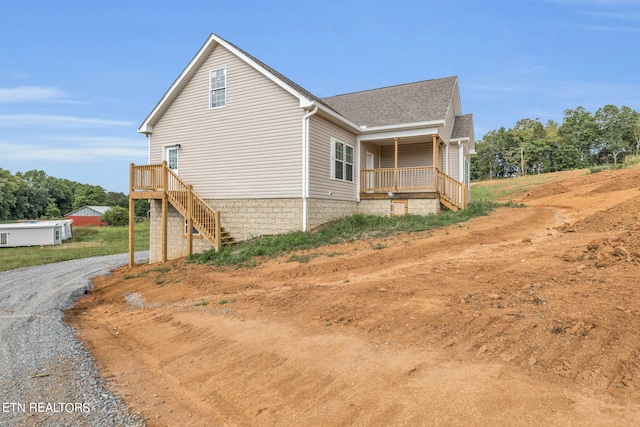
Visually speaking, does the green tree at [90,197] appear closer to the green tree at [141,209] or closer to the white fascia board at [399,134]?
the green tree at [141,209]

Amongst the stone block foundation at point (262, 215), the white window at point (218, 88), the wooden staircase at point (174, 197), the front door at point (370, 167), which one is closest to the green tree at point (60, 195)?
the stone block foundation at point (262, 215)

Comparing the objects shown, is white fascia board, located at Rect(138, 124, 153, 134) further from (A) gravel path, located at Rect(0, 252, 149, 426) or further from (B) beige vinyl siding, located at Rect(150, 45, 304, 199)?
(A) gravel path, located at Rect(0, 252, 149, 426)

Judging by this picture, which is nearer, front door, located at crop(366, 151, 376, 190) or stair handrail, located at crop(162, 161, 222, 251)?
stair handrail, located at crop(162, 161, 222, 251)

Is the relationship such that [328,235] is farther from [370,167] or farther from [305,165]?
[370,167]

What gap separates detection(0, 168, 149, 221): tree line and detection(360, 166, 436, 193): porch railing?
57606mm

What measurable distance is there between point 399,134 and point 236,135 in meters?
7.05

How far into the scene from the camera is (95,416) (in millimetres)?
3699

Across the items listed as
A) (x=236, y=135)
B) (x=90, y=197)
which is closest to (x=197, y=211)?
(x=236, y=135)

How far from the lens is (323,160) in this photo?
14.1 metres

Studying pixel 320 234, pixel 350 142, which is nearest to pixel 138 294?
pixel 320 234

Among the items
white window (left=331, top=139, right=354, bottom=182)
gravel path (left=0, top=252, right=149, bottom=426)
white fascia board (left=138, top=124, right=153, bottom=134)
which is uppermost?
white fascia board (left=138, top=124, right=153, bottom=134)

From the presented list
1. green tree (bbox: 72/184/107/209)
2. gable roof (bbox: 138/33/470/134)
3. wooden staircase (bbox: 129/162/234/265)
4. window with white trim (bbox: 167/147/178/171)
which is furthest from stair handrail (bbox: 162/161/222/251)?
green tree (bbox: 72/184/107/209)

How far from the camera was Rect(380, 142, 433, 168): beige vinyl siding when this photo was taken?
59.2 ft

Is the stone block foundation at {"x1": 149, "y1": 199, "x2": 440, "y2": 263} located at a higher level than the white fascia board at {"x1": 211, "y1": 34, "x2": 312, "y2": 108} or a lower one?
lower
